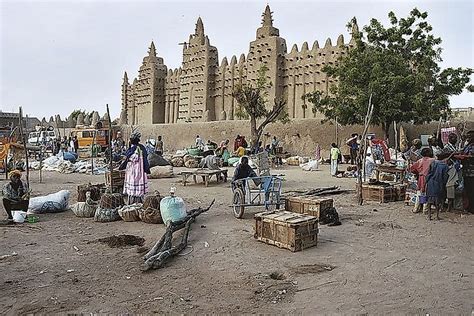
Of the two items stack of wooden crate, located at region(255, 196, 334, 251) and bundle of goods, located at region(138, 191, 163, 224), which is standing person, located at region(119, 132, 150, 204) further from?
stack of wooden crate, located at region(255, 196, 334, 251)

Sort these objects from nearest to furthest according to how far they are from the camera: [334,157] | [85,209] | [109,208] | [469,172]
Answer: [469,172], [109,208], [85,209], [334,157]

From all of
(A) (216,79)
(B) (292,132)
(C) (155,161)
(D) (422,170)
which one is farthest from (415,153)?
(A) (216,79)

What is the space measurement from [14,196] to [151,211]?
3021 millimetres

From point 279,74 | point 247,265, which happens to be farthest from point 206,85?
point 247,265

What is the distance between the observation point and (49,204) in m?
10.4

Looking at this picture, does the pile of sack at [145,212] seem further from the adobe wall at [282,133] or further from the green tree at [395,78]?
the adobe wall at [282,133]

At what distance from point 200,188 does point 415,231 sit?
309 inches

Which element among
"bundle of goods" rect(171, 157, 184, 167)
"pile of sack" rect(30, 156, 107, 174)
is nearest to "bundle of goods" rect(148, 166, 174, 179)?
"pile of sack" rect(30, 156, 107, 174)

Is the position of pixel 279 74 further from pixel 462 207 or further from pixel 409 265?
pixel 409 265

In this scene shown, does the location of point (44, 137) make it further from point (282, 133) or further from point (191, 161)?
point (282, 133)

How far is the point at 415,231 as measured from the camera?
321 inches

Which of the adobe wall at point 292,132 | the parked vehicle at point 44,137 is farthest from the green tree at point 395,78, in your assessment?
the parked vehicle at point 44,137

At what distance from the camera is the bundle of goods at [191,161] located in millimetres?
22062

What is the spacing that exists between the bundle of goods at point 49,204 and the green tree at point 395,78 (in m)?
13.5
